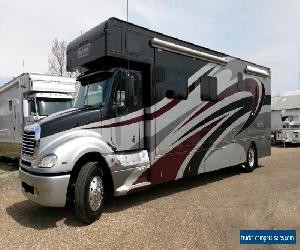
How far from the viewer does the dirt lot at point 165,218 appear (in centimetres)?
568

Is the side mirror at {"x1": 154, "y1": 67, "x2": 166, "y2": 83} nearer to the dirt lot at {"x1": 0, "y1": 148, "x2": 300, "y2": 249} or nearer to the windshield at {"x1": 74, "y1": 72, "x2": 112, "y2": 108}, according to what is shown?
the windshield at {"x1": 74, "y1": 72, "x2": 112, "y2": 108}

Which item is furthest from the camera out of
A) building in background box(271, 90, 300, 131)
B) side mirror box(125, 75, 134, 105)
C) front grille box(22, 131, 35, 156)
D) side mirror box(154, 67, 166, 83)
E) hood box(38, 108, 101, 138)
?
building in background box(271, 90, 300, 131)

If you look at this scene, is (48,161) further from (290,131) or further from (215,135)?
(290,131)

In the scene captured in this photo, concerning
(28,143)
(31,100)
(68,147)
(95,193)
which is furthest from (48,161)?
(31,100)

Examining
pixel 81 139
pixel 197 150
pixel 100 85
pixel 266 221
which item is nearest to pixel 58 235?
pixel 81 139

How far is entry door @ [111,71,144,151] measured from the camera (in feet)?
24.3

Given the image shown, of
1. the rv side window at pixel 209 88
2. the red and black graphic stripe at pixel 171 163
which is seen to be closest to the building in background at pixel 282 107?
the rv side window at pixel 209 88

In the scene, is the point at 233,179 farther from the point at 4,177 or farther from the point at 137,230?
the point at 4,177

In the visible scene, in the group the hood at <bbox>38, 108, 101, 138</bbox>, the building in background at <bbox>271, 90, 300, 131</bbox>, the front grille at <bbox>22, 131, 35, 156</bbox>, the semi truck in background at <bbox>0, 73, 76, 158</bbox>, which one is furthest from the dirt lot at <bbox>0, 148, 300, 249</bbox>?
the building in background at <bbox>271, 90, 300, 131</bbox>

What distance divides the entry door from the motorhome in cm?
2

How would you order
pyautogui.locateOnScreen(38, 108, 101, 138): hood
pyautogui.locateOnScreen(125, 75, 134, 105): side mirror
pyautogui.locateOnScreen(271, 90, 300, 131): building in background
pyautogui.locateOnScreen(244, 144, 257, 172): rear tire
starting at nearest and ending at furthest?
pyautogui.locateOnScreen(38, 108, 101, 138): hood → pyautogui.locateOnScreen(125, 75, 134, 105): side mirror → pyautogui.locateOnScreen(244, 144, 257, 172): rear tire → pyautogui.locateOnScreen(271, 90, 300, 131): building in background

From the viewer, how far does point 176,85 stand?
A: 8750 millimetres

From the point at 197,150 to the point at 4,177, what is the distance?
6.12m

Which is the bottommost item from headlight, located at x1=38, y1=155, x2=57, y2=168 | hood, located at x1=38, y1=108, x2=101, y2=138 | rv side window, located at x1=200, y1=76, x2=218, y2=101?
headlight, located at x1=38, y1=155, x2=57, y2=168
